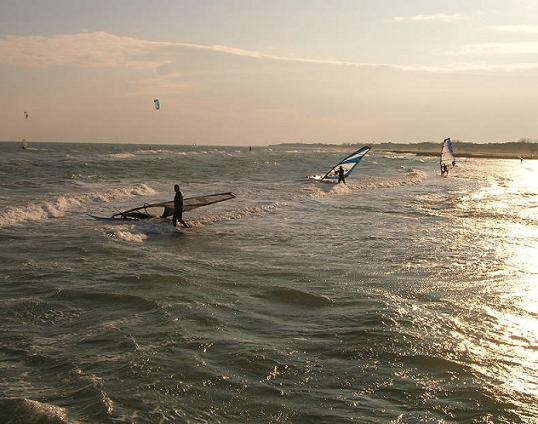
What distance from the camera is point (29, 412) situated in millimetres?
4457

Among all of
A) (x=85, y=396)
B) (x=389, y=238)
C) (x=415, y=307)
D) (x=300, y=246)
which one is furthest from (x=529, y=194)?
(x=85, y=396)

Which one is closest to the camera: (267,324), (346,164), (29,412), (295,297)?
(29,412)

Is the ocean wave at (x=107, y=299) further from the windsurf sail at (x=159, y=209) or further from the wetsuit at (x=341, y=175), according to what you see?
the wetsuit at (x=341, y=175)

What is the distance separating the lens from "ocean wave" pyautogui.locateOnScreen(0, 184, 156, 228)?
15961 millimetres

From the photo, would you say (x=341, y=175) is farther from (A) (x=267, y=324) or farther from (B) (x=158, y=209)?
(A) (x=267, y=324)

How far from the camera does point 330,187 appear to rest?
29.7m

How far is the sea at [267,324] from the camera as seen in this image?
15.7 ft

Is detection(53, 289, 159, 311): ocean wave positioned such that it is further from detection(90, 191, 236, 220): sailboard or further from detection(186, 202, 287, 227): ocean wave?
detection(186, 202, 287, 227): ocean wave

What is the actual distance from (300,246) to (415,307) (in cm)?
510

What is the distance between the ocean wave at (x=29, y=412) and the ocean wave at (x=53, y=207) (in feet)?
37.6

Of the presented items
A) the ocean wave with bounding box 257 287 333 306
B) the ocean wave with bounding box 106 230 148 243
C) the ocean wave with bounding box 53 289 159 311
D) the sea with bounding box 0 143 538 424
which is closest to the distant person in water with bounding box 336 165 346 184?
the sea with bounding box 0 143 538 424

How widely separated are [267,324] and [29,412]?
3.15 meters

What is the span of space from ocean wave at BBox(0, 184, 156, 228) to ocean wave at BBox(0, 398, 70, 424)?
11.5 metres

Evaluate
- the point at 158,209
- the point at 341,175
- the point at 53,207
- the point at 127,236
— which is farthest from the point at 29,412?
the point at 341,175
